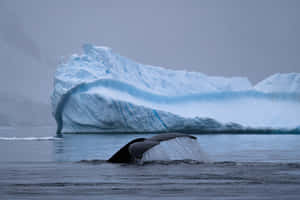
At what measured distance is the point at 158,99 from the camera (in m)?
Result: 43.5

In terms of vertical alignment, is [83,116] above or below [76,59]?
below

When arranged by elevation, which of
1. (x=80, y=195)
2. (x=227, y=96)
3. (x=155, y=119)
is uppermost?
(x=227, y=96)

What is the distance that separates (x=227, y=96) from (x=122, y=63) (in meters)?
11.4

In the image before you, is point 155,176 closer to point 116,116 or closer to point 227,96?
point 116,116

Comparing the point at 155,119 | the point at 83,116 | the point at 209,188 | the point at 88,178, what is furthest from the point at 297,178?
the point at 83,116

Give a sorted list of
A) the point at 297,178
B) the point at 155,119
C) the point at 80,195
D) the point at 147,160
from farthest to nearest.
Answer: the point at 155,119 < the point at 147,160 < the point at 297,178 < the point at 80,195

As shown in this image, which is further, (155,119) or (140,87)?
(140,87)

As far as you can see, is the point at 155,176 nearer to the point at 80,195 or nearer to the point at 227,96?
the point at 80,195

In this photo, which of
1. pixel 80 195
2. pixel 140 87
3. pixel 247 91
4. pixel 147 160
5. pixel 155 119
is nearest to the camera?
pixel 80 195

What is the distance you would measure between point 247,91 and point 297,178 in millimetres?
38761

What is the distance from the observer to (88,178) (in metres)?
7.77

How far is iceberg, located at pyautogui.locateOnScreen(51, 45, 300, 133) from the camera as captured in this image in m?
39.5

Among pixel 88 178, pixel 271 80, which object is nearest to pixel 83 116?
pixel 271 80

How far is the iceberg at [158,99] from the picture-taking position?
129ft
